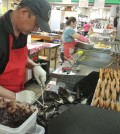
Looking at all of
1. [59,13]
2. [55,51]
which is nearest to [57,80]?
[55,51]

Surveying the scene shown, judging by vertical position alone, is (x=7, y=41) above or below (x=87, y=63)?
above

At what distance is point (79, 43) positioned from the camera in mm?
4895

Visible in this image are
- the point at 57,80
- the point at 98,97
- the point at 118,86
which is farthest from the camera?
the point at 57,80

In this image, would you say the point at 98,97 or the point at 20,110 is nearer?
the point at 20,110

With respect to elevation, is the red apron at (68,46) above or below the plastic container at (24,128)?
above

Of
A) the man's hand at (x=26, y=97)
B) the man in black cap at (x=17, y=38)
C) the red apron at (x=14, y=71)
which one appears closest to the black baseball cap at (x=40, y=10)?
the man in black cap at (x=17, y=38)

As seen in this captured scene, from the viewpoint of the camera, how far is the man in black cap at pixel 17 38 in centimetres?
160

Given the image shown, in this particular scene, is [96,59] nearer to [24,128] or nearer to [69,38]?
[69,38]

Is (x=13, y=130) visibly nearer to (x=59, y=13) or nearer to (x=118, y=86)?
(x=118, y=86)

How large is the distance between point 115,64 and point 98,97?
157cm

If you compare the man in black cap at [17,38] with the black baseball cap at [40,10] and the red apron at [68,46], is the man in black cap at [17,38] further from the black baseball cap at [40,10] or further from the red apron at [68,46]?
the red apron at [68,46]

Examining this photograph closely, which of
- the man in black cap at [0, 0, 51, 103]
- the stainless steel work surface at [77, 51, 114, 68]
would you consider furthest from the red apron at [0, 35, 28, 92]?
the stainless steel work surface at [77, 51, 114, 68]

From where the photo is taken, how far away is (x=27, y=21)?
1638mm

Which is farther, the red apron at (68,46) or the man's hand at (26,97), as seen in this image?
the red apron at (68,46)
